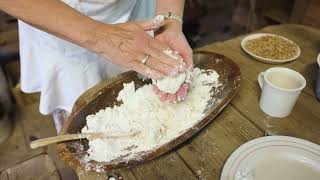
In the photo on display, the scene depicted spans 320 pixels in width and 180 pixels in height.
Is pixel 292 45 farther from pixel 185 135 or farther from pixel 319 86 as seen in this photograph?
pixel 185 135

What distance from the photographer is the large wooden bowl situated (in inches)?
26.2

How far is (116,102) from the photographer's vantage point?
0.87 meters

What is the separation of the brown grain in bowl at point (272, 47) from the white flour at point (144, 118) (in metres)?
0.25

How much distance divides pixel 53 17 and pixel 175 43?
35cm

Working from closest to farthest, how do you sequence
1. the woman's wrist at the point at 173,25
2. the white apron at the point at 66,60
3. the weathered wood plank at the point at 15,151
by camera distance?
the woman's wrist at the point at 173,25 < the white apron at the point at 66,60 < the weathered wood plank at the point at 15,151

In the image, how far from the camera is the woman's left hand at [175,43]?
857 mm

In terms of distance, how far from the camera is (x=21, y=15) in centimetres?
75

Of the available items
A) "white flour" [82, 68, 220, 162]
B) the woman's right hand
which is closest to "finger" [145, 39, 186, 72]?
Answer: the woman's right hand

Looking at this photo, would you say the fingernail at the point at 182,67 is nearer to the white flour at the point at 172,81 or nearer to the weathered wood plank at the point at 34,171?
the white flour at the point at 172,81

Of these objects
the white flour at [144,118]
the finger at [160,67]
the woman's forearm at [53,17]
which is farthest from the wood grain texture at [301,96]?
Result: the woman's forearm at [53,17]

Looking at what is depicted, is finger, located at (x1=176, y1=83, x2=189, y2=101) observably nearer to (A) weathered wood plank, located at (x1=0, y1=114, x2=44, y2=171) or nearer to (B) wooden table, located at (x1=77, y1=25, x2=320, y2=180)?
(B) wooden table, located at (x1=77, y1=25, x2=320, y2=180)

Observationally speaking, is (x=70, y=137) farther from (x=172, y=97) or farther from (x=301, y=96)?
(x=301, y=96)

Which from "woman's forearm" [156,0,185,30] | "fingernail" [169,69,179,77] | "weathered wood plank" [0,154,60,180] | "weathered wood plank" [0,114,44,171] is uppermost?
"woman's forearm" [156,0,185,30]

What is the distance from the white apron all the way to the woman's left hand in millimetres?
231
